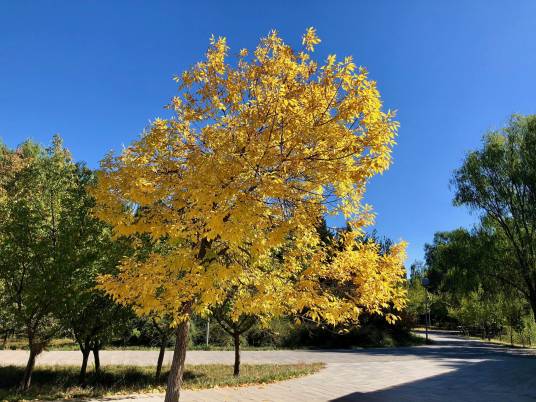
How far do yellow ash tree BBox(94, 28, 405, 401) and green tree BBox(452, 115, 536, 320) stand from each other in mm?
22587

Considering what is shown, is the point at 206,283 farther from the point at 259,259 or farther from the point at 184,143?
the point at 184,143

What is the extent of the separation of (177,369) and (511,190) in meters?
25.0

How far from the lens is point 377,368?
14516mm

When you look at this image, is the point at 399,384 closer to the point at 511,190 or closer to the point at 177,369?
the point at 177,369

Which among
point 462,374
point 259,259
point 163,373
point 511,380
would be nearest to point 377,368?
point 462,374

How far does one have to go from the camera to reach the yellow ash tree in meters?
5.36

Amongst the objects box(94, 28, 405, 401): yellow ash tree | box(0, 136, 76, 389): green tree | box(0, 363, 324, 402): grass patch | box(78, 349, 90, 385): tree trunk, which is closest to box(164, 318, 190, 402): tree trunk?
box(94, 28, 405, 401): yellow ash tree

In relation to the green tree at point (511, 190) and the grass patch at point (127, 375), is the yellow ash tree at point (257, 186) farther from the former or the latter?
the green tree at point (511, 190)

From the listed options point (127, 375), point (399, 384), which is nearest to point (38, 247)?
point (127, 375)

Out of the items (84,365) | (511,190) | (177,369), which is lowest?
(84,365)

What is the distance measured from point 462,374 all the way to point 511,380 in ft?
4.73

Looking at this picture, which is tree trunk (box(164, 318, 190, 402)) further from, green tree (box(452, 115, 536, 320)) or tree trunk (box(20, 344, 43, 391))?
green tree (box(452, 115, 536, 320))

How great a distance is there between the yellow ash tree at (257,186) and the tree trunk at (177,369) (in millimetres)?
17

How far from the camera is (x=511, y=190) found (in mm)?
24625
